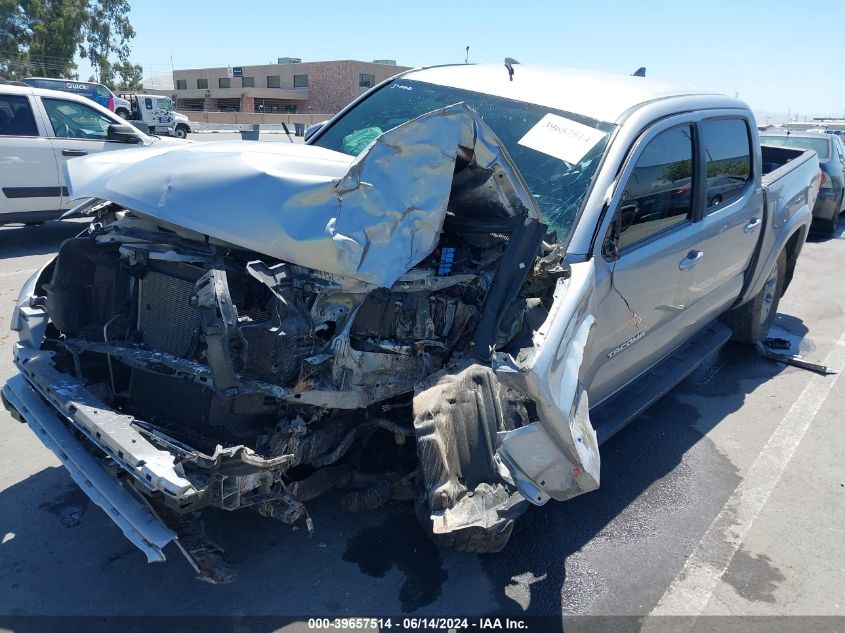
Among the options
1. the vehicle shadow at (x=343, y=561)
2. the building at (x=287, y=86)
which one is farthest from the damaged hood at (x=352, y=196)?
the building at (x=287, y=86)

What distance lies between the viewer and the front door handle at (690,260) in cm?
376

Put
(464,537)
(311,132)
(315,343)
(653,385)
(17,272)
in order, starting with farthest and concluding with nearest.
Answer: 1. (17,272)
2. (311,132)
3. (653,385)
4. (315,343)
5. (464,537)

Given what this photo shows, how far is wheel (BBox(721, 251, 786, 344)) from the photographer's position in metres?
5.58

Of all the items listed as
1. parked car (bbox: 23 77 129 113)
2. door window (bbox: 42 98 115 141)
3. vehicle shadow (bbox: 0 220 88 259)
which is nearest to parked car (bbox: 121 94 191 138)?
parked car (bbox: 23 77 129 113)

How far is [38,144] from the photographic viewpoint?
7973mm

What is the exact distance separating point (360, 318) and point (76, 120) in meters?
7.66

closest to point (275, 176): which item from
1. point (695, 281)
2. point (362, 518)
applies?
point (362, 518)

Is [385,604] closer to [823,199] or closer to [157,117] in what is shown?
[823,199]

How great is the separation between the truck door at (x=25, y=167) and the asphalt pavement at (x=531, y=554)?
5053mm

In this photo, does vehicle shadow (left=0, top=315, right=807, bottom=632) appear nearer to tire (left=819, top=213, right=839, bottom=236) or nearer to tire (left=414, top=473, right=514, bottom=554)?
tire (left=414, top=473, right=514, bottom=554)

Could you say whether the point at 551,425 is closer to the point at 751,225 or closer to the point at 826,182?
the point at 751,225

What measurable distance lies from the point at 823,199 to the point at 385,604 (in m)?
11.7

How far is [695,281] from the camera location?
4.01m

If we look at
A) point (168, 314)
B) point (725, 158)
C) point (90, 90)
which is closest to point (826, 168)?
point (725, 158)
